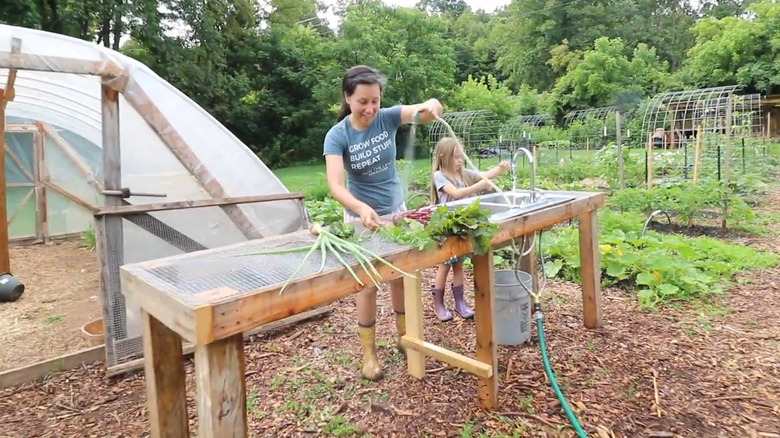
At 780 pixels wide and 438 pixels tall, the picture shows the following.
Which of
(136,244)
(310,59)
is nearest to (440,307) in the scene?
(136,244)

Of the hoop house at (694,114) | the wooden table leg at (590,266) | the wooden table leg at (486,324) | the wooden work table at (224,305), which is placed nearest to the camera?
the wooden work table at (224,305)

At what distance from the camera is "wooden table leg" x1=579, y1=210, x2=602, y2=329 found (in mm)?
3133

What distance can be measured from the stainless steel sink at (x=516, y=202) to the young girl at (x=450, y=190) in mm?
224

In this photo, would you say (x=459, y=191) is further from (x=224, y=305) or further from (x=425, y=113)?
(x=224, y=305)

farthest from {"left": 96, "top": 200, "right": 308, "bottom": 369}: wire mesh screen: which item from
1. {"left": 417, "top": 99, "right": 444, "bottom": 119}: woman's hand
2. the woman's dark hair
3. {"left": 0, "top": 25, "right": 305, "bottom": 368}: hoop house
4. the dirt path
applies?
{"left": 417, "top": 99, "right": 444, "bottom": 119}: woman's hand

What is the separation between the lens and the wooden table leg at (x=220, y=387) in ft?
4.33

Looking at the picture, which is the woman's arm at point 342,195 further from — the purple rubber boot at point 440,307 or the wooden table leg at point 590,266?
the wooden table leg at point 590,266

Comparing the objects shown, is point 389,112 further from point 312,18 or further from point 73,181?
point 312,18

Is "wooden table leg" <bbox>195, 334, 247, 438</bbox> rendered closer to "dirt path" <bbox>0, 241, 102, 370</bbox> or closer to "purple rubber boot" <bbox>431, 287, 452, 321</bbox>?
"purple rubber boot" <bbox>431, 287, 452, 321</bbox>

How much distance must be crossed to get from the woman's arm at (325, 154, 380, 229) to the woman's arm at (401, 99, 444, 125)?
1.25 feet

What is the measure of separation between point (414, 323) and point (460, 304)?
0.90 metres

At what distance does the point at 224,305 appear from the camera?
1282 mm

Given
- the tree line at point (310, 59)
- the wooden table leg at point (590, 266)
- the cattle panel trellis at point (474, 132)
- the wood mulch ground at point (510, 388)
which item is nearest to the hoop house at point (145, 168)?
the wood mulch ground at point (510, 388)

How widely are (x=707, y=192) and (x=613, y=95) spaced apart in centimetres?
1901
